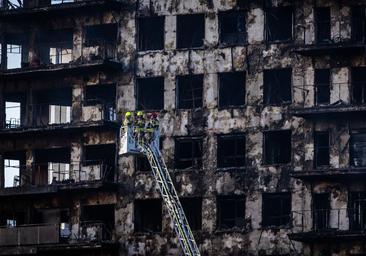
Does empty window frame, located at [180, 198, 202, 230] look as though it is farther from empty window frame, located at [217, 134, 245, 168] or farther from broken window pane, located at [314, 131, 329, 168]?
broken window pane, located at [314, 131, 329, 168]

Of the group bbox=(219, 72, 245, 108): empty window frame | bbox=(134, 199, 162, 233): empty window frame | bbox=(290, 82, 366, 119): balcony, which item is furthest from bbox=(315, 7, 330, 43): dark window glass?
bbox=(134, 199, 162, 233): empty window frame

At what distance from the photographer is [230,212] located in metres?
102

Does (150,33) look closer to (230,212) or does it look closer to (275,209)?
(230,212)

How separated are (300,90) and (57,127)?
48.3 ft

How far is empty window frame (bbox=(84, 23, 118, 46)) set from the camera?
107 m

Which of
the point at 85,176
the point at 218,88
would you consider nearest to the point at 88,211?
the point at 85,176

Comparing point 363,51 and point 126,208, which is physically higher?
point 363,51

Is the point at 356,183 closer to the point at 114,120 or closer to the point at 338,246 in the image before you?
the point at 338,246

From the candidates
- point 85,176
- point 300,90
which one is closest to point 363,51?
point 300,90

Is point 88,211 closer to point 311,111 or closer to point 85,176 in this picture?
point 85,176

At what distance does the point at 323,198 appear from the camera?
327ft

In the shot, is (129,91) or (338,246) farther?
(129,91)

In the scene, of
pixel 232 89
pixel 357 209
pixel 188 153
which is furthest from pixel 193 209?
pixel 357 209

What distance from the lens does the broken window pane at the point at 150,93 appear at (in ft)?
345
